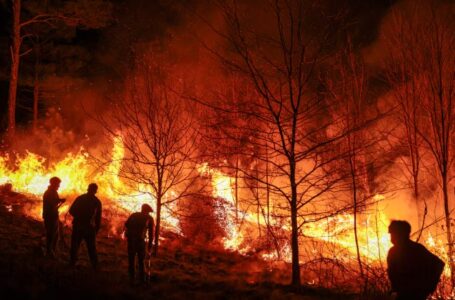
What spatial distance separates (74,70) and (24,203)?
1093 centimetres

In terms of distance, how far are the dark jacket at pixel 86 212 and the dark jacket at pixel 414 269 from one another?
18.1 feet

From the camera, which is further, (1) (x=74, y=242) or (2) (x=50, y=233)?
(2) (x=50, y=233)

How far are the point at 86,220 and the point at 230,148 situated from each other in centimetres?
308

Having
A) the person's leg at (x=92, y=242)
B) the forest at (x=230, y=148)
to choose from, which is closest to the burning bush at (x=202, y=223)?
the forest at (x=230, y=148)

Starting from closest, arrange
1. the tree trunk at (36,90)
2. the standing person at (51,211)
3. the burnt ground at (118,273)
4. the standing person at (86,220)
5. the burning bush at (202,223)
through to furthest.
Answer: the burnt ground at (118,273) → the standing person at (86,220) → the standing person at (51,211) → the burning bush at (202,223) → the tree trunk at (36,90)

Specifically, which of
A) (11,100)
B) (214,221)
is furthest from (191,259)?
(11,100)

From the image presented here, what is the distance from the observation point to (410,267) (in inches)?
178

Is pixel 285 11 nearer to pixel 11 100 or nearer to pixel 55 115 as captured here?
pixel 11 100

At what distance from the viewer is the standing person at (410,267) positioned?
14.6ft

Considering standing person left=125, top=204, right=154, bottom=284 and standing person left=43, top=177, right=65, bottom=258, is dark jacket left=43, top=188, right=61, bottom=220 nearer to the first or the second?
standing person left=43, top=177, right=65, bottom=258

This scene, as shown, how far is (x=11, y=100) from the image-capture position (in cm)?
1738

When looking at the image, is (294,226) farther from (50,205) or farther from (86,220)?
→ (50,205)

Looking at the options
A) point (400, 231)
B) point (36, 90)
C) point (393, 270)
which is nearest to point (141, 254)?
point (393, 270)

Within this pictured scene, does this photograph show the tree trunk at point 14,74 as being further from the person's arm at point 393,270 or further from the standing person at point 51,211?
the person's arm at point 393,270
